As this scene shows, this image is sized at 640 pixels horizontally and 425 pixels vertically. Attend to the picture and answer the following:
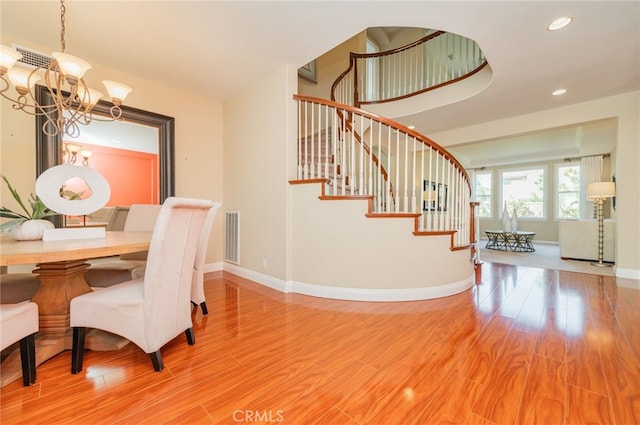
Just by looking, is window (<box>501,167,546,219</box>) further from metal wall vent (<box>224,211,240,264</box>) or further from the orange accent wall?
the orange accent wall

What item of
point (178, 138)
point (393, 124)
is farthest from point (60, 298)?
point (393, 124)

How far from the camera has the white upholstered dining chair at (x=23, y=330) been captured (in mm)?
1208

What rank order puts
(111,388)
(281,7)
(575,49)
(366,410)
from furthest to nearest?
(575,49) < (281,7) < (111,388) < (366,410)

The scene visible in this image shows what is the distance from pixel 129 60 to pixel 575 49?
15.7ft

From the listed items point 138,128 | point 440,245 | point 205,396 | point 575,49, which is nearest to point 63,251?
point 205,396

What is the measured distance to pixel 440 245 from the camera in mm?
2869

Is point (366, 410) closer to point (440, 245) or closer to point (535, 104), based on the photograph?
point (440, 245)

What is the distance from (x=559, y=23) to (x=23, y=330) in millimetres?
4347

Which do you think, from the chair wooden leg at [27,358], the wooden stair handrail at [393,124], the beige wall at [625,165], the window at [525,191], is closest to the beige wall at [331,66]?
the wooden stair handrail at [393,124]

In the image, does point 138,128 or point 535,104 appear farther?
point 535,104

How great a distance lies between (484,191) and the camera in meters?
8.99

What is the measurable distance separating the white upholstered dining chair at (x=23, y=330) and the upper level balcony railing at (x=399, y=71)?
467 centimetres

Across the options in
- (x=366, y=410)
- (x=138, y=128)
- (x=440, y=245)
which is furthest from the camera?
(x=138, y=128)

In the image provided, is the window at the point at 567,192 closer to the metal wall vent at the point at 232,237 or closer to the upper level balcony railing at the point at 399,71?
the upper level balcony railing at the point at 399,71
